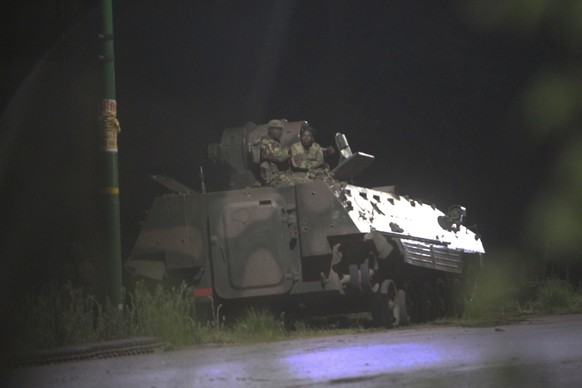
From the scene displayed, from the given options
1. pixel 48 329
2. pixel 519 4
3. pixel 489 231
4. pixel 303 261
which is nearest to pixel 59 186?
pixel 303 261

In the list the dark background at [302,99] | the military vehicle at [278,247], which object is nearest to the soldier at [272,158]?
the military vehicle at [278,247]

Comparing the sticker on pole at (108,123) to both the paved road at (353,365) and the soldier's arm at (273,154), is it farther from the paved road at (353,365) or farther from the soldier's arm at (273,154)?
the soldier's arm at (273,154)

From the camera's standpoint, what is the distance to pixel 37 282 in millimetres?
17016

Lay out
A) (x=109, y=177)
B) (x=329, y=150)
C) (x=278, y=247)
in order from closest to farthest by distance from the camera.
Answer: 1. (x=109, y=177)
2. (x=278, y=247)
3. (x=329, y=150)

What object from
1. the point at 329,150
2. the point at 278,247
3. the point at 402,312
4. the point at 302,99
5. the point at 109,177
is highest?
the point at 302,99

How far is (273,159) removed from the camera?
16.0 meters

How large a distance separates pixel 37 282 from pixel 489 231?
40.8 feet

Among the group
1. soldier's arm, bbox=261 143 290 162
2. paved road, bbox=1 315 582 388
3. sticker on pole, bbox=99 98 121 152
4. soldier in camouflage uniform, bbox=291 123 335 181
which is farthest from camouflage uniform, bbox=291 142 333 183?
paved road, bbox=1 315 582 388

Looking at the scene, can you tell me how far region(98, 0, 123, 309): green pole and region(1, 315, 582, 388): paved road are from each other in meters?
1.23

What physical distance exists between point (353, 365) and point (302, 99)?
15.4 meters

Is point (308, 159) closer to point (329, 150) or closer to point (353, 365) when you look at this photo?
point (329, 150)

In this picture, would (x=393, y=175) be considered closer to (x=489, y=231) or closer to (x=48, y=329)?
(x=489, y=231)

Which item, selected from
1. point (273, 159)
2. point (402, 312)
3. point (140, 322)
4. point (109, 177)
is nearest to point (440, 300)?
point (402, 312)

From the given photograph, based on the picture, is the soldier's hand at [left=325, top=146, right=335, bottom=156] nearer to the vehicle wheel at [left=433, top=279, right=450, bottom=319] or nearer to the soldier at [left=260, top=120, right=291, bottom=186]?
the soldier at [left=260, top=120, right=291, bottom=186]
